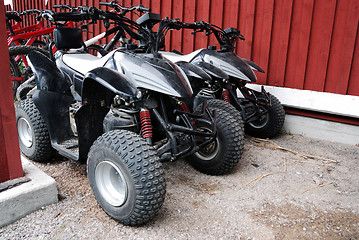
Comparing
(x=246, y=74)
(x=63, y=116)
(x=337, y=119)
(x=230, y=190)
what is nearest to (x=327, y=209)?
(x=230, y=190)

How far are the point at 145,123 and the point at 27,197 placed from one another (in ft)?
3.37

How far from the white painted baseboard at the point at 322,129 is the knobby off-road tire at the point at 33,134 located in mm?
3300

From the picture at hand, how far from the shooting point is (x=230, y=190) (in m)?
2.79

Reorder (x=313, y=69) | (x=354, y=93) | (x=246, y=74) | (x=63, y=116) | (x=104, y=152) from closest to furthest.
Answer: (x=104, y=152) → (x=63, y=116) → (x=246, y=74) → (x=354, y=93) → (x=313, y=69)

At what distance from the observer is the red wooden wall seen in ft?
12.8

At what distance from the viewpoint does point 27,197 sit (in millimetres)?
2236

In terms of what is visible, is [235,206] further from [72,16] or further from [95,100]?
[72,16]

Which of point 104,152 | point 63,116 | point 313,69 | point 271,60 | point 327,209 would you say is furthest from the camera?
point 271,60

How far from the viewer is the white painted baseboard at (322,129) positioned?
4.05 metres

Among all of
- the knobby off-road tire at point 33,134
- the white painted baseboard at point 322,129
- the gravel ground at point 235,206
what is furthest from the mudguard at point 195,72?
the white painted baseboard at point 322,129

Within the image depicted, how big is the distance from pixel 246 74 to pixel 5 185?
2.65 m

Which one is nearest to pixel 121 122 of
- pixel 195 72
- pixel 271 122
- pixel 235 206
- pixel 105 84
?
pixel 105 84

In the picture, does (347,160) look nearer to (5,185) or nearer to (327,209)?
(327,209)

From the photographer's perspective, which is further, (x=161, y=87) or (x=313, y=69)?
(x=313, y=69)
